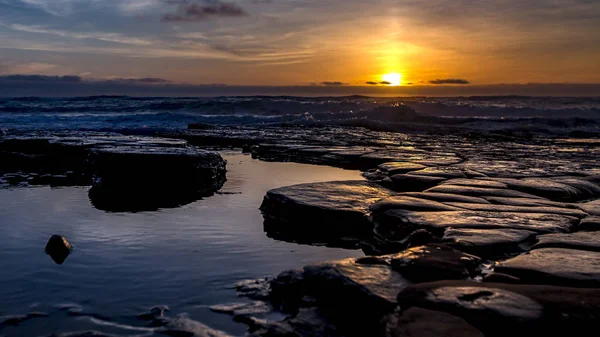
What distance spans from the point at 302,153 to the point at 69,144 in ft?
11.4

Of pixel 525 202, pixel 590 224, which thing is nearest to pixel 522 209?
pixel 525 202

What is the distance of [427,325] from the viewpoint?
5.74 ft

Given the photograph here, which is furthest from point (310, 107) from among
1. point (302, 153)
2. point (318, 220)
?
point (318, 220)

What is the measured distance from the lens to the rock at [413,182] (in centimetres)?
471

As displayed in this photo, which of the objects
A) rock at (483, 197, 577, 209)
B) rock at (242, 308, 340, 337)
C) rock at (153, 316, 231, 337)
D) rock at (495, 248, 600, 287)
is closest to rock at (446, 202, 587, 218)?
rock at (483, 197, 577, 209)

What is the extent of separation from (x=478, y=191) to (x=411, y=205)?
2.85 ft

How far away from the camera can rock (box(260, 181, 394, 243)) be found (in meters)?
3.58

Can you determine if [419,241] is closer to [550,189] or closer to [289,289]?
[289,289]

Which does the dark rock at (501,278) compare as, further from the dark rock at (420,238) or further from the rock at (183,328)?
the rock at (183,328)

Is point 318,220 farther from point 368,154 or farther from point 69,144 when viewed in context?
point 69,144

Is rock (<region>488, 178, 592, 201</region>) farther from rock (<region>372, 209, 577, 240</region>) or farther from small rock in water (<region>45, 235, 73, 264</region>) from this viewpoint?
small rock in water (<region>45, 235, 73, 264</region>)

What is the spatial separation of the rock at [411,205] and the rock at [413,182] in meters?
1.03

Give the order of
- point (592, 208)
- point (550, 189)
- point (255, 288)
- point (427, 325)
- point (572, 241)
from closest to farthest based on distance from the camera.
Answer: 1. point (427, 325)
2. point (255, 288)
3. point (572, 241)
4. point (592, 208)
5. point (550, 189)

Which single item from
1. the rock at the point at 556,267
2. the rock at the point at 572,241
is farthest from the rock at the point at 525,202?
the rock at the point at 556,267
